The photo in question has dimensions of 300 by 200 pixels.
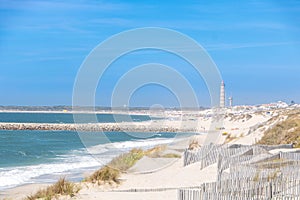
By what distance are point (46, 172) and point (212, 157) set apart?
38.7 feet

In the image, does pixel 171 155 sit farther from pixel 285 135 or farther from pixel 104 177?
pixel 285 135

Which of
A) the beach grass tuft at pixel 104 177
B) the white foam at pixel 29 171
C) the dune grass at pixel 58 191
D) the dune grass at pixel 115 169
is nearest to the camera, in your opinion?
the dune grass at pixel 58 191

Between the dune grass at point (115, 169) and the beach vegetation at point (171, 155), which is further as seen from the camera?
the beach vegetation at point (171, 155)

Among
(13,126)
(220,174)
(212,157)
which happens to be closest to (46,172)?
(212,157)

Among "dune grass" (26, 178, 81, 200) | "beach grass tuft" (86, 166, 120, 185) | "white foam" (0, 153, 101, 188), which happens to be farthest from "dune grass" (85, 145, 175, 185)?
"white foam" (0, 153, 101, 188)

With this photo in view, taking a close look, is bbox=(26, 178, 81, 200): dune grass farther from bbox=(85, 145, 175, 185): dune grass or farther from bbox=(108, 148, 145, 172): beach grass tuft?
bbox=(108, 148, 145, 172): beach grass tuft

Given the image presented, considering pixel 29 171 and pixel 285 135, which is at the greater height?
pixel 285 135

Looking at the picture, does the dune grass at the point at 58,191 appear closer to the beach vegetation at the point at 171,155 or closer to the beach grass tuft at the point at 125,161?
the beach grass tuft at the point at 125,161

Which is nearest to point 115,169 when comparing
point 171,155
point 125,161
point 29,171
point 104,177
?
point 104,177

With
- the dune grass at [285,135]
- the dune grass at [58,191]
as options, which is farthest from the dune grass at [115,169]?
the dune grass at [285,135]

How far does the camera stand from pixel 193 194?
12.1 metres

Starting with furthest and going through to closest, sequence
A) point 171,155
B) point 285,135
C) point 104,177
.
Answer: point 285,135
point 171,155
point 104,177

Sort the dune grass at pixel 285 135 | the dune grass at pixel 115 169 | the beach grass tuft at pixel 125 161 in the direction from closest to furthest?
the dune grass at pixel 115 169 → the beach grass tuft at pixel 125 161 → the dune grass at pixel 285 135

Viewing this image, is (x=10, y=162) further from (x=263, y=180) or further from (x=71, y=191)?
(x=263, y=180)
